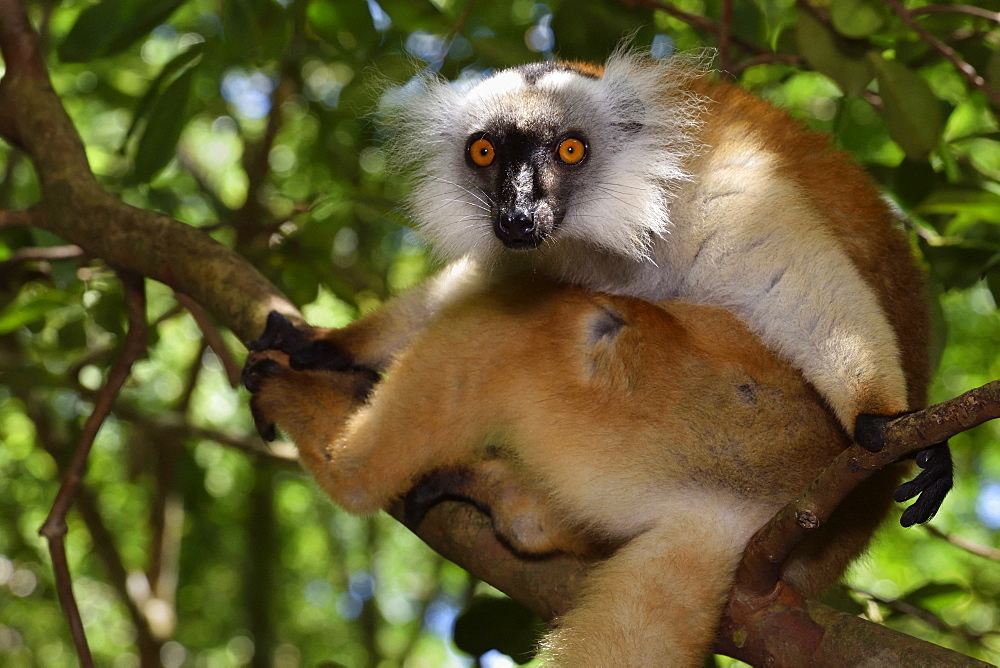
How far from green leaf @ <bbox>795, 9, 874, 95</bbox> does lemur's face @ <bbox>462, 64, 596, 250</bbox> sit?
0.94 metres

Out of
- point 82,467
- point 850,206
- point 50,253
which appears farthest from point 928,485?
point 50,253

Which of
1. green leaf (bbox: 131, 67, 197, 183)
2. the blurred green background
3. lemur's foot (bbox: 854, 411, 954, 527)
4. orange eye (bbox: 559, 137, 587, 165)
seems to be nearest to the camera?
lemur's foot (bbox: 854, 411, 954, 527)

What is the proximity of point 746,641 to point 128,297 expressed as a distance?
298 cm

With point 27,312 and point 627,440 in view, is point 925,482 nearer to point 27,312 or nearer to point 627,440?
point 627,440

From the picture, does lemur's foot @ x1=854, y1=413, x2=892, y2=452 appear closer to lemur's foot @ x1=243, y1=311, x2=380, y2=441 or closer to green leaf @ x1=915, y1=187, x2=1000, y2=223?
green leaf @ x1=915, y1=187, x2=1000, y2=223

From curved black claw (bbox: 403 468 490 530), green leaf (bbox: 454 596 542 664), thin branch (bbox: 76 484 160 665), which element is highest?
curved black claw (bbox: 403 468 490 530)

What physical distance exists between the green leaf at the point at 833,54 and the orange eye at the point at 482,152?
1.38 m

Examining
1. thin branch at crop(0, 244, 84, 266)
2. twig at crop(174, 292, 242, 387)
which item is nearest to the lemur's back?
twig at crop(174, 292, 242, 387)

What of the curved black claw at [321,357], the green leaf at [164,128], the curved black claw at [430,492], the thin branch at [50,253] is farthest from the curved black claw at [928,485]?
the thin branch at [50,253]

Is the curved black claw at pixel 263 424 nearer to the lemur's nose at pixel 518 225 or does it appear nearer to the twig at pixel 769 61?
the lemur's nose at pixel 518 225

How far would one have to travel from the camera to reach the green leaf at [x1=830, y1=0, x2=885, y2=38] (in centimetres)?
337

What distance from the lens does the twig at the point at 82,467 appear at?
3.06 m

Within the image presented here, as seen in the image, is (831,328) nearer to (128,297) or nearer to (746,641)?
(746,641)

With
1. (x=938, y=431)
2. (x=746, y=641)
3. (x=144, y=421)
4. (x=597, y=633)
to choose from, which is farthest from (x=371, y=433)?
(x=144, y=421)
